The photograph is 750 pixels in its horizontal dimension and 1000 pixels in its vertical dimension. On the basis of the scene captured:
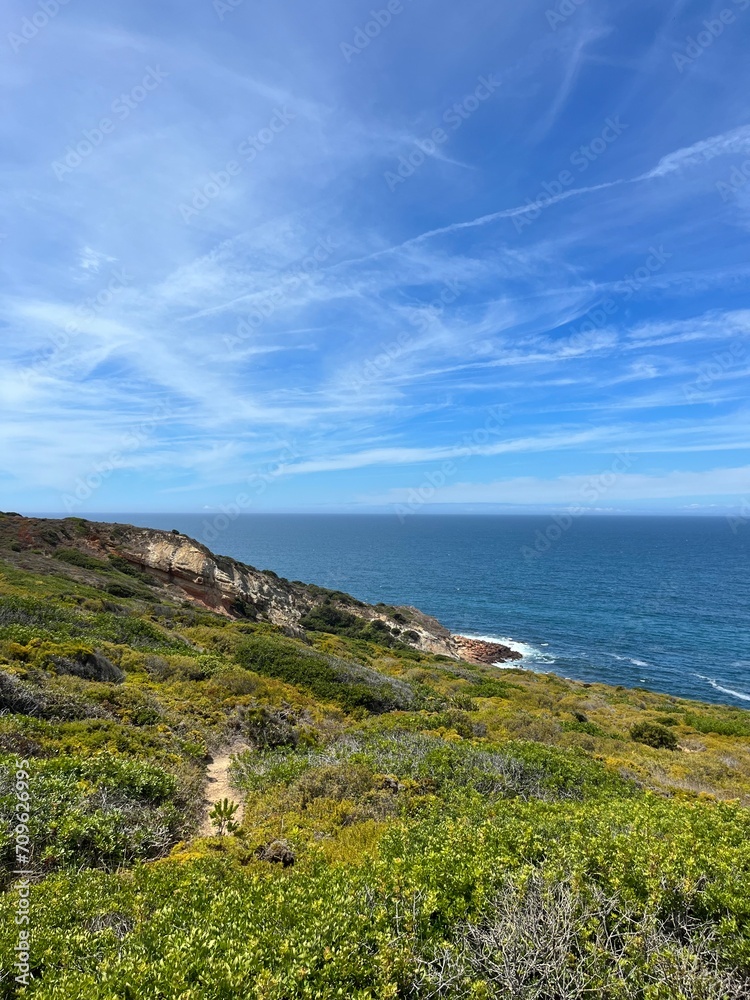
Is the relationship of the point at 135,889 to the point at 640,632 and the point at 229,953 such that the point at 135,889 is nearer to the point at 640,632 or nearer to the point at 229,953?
the point at 229,953

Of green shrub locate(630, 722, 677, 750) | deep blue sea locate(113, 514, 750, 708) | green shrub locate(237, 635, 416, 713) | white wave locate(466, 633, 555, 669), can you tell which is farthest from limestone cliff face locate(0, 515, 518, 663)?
deep blue sea locate(113, 514, 750, 708)

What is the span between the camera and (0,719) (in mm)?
9305

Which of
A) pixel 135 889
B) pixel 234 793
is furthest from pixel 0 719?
pixel 135 889

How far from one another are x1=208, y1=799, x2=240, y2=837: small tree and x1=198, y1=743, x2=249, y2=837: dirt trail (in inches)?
4.7

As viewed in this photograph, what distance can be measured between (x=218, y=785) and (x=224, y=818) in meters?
1.80

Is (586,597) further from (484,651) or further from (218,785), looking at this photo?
(218,785)

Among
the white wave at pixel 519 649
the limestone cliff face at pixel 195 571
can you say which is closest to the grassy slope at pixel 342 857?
the limestone cliff face at pixel 195 571

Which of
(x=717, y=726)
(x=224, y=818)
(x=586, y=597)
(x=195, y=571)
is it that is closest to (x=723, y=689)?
(x=717, y=726)

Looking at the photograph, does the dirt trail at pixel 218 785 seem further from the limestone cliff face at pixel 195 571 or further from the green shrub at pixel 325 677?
the limestone cliff face at pixel 195 571

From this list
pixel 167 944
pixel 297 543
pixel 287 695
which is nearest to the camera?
pixel 167 944

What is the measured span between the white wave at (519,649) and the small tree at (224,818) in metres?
44.1

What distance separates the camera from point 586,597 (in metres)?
78.5

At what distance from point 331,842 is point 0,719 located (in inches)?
269

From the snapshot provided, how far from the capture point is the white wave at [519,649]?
166ft
